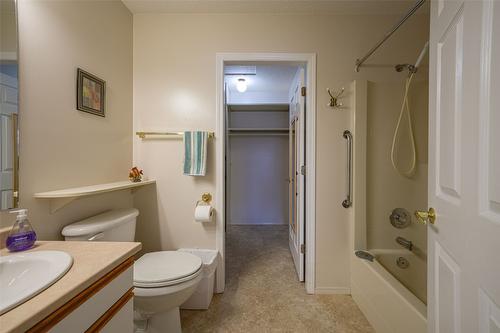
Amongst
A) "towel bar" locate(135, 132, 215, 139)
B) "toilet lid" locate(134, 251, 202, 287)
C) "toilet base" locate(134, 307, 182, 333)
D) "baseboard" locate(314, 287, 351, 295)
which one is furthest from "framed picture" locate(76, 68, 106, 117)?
"baseboard" locate(314, 287, 351, 295)

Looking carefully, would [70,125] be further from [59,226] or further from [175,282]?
[175,282]

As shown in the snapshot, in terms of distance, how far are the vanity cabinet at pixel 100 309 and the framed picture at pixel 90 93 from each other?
42.8 inches

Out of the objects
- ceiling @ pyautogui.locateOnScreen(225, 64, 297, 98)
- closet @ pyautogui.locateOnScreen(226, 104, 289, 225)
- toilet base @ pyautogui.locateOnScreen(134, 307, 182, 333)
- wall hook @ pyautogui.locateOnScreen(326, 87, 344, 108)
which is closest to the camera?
toilet base @ pyautogui.locateOnScreen(134, 307, 182, 333)

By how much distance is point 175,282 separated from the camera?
1.17 meters

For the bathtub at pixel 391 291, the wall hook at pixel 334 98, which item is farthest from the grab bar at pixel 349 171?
the bathtub at pixel 391 291

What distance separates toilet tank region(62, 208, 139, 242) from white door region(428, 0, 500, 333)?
1615 mm

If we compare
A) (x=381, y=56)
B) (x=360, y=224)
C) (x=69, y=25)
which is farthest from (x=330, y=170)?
Answer: (x=69, y=25)

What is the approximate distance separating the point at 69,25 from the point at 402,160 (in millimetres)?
2564

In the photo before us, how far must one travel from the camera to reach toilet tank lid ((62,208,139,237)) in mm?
1117

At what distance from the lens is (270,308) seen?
1594 millimetres

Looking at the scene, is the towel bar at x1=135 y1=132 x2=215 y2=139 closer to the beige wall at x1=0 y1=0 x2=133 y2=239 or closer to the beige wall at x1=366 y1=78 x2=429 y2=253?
the beige wall at x1=0 y1=0 x2=133 y2=239

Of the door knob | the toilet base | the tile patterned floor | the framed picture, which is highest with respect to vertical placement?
the framed picture

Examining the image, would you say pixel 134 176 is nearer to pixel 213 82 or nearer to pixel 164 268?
pixel 164 268

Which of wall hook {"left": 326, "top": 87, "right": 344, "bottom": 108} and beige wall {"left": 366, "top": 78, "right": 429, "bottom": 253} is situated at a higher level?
wall hook {"left": 326, "top": 87, "right": 344, "bottom": 108}
